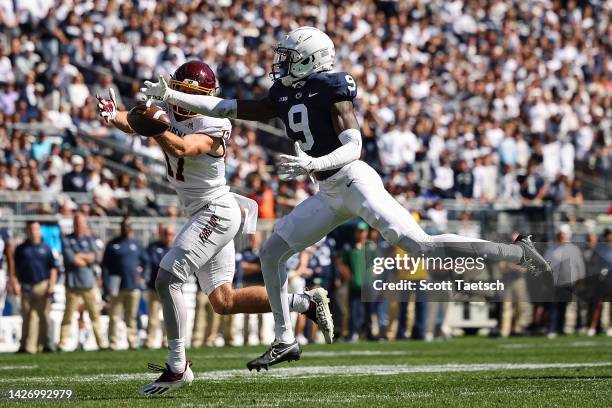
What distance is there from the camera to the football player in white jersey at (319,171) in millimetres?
7188

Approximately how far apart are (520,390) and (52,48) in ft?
40.9

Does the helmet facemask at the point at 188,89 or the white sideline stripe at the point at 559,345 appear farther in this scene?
the white sideline stripe at the point at 559,345

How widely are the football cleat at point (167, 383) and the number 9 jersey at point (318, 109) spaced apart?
59.5 inches

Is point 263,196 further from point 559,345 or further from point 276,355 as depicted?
point 276,355

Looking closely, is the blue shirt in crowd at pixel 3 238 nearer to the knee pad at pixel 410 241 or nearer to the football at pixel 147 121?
the football at pixel 147 121

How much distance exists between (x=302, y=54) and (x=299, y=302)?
1547 millimetres

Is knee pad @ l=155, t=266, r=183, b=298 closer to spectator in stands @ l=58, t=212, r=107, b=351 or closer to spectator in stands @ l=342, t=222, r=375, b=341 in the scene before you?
spectator in stands @ l=58, t=212, r=107, b=351

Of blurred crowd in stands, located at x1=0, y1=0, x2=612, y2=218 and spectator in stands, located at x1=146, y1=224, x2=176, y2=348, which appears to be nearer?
spectator in stands, located at x1=146, y1=224, x2=176, y2=348

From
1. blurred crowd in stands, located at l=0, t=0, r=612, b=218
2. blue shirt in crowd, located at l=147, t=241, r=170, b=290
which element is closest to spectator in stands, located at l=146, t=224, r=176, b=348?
blue shirt in crowd, located at l=147, t=241, r=170, b=290

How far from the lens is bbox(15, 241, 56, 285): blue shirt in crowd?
13719 mm

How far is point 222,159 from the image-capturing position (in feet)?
26.0

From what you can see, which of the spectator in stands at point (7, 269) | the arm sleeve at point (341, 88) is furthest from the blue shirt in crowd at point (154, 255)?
the arm sleeve at point (341, 88)

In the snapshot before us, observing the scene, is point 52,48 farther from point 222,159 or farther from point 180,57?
point 222,159

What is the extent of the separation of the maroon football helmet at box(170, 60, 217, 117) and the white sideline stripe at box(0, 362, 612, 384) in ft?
6.38
